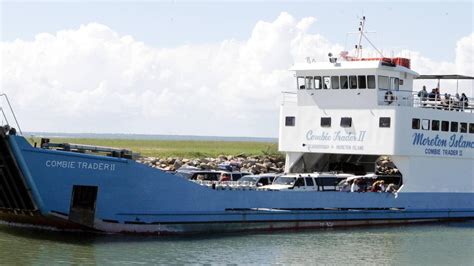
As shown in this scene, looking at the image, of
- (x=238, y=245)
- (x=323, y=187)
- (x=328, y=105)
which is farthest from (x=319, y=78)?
(x=238, y=245)

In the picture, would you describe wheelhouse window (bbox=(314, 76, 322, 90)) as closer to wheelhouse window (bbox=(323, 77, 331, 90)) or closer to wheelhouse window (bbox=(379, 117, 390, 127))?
wheelhouse window (bbox=(323, 77, 331, 90))

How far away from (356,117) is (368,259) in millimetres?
6516

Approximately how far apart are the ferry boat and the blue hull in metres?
0.03

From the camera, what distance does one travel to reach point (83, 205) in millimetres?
21844

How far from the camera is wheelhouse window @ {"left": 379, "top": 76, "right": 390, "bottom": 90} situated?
2712 cm

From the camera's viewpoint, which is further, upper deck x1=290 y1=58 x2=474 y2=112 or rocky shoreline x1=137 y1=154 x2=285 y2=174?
rocky shoreline x1=137 y1=154 x2=285 y2=174

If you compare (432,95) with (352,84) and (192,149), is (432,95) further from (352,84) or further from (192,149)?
(192,149)

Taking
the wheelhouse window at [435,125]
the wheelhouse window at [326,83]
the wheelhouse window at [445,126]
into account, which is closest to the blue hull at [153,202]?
the wheelhouse window at [435,125]

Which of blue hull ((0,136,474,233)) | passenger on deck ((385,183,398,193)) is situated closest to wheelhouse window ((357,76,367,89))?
passenger on deck ((385,183,398,193))

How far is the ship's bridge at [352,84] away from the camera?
26.9 m

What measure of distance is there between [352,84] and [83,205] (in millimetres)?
9687

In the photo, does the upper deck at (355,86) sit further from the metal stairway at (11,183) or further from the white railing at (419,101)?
the metal stairway at (11,183)

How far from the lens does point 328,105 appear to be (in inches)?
1075

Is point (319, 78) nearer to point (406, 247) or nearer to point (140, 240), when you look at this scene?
point (406, 247)
